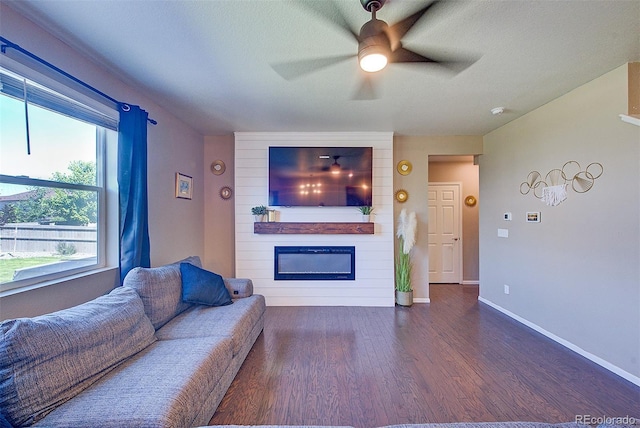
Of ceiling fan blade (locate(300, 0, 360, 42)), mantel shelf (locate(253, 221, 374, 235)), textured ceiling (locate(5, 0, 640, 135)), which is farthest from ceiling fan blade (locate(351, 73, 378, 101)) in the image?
mantel shelf (locate(253, 221, 374, 235))

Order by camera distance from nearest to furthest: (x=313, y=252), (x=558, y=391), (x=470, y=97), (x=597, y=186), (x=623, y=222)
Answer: (x=558, y=391), (x=623, y=222), (x=597, y=186), (x=470, y=97), (x=313, y=252)

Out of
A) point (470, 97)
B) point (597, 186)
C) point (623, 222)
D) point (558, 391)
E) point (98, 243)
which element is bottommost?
point (558, 391)

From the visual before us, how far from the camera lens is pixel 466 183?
5352mm

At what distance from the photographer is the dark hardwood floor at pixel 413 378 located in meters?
1.80

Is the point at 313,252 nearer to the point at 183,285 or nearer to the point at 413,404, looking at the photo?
the point at 183,285

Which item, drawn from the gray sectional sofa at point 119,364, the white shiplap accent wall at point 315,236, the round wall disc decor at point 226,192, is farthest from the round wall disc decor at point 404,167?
the gray sectional sofa at point 119,364

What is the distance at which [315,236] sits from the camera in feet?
13.2

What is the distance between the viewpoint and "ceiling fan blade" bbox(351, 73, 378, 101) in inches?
95.0

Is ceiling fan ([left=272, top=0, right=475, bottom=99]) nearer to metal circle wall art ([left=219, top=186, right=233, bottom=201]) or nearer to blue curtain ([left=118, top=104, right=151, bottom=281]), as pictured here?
blue curtain ([left=118, top=104, right=151, bottom=281])

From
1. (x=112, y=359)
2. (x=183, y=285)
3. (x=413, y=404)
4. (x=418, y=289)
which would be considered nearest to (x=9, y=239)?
(x=112, y=359)

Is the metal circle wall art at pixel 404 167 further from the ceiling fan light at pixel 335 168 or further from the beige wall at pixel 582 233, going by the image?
the beige wall at pixel 582 233

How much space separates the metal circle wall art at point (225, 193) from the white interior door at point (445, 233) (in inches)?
152

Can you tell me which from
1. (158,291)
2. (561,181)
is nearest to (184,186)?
(158,291)

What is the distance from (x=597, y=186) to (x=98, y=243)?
451 cm
